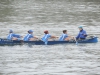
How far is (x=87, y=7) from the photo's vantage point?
293 feet

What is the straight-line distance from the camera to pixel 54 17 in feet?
241

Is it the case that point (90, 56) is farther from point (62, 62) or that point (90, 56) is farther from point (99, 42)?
point (99, 42)

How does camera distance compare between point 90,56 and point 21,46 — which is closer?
point 90,56

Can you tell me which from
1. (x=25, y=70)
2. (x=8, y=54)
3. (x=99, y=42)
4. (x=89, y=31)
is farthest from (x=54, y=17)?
(x=25, y=70)

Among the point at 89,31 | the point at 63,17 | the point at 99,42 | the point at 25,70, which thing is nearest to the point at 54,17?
the point at 63,17

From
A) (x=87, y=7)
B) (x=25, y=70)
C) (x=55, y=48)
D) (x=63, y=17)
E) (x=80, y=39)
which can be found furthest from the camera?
(x=87, y=7)

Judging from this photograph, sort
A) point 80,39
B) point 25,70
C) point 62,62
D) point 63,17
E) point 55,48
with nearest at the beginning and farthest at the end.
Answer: point 25,70
point 62,62
point 55,48
point 80,39
point 63,17

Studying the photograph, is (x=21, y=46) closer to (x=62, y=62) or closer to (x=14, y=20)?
(x=62, y=62)

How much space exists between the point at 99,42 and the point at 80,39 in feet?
6.98

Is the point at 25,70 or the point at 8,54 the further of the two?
the point at 8,54

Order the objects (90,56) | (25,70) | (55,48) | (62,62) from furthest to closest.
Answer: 1. (55,48)
2. (90,56)
3. (62,62)
4. (25,70)

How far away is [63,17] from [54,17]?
1.46 m

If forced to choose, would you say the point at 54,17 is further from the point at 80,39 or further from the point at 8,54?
the point at 8,54

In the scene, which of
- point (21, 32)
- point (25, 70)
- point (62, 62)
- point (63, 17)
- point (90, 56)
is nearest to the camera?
point (25, 70)
